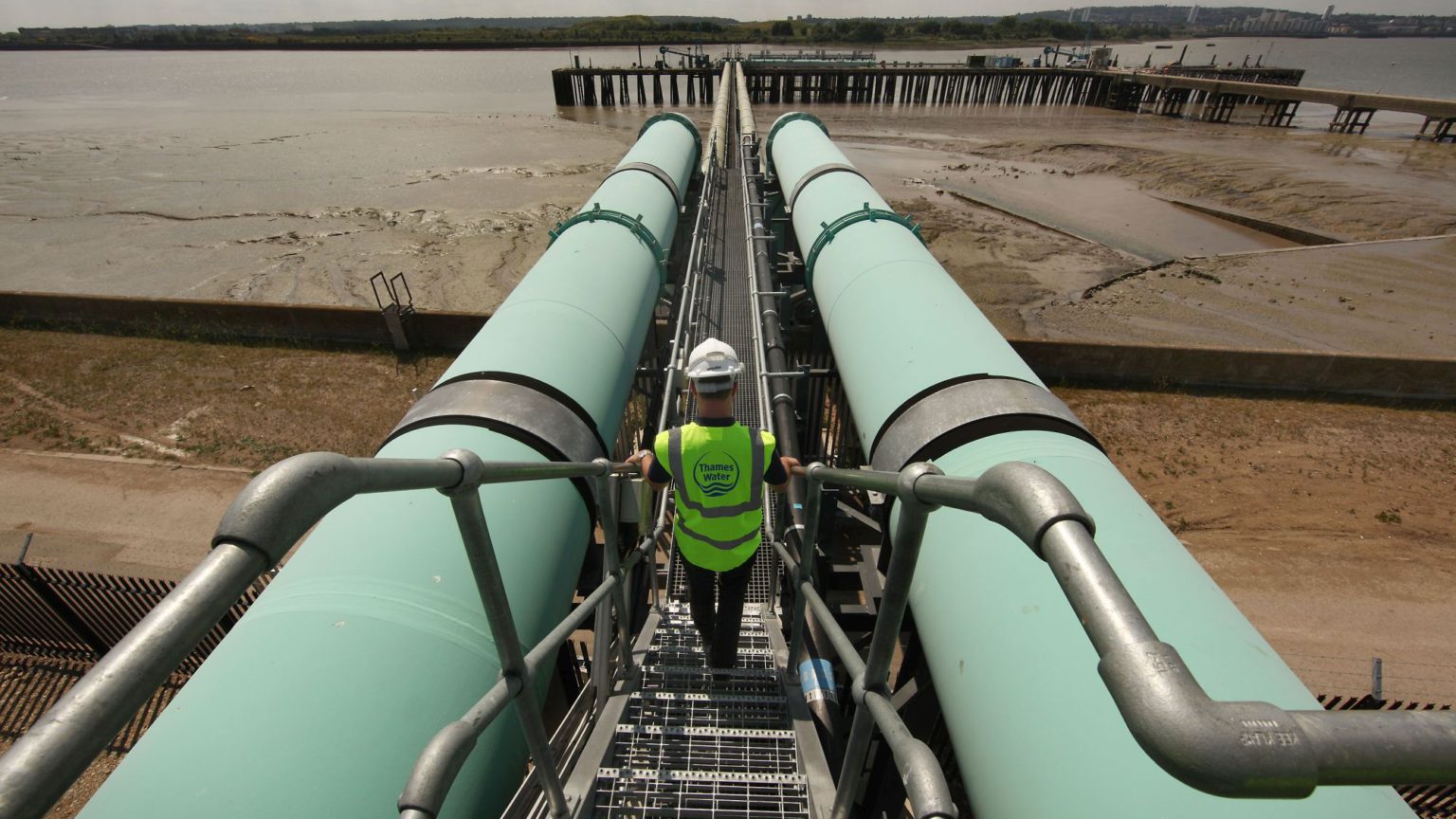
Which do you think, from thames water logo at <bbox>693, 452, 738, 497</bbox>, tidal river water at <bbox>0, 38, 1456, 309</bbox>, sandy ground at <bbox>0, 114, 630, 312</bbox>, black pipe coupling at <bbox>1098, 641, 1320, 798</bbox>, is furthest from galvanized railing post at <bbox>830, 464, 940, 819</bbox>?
tidal river water at <bbox>0, 38, 1456, 309</bbox>

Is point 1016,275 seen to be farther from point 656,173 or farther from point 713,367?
point 713,367

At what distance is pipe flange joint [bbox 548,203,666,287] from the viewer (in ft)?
21.1

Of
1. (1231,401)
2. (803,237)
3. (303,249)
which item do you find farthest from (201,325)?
(1231,401)

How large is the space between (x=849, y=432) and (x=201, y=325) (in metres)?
13.3

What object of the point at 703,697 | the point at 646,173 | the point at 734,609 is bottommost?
the point at 703,697

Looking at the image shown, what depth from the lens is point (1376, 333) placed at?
567 inches

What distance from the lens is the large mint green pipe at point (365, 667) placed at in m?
1.99

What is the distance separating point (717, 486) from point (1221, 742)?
278 centimetres

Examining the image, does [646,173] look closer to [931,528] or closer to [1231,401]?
[931,528]

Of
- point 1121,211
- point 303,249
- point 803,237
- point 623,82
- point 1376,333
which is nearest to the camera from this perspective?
point 803,237

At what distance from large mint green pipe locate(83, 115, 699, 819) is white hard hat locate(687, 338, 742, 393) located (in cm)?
106

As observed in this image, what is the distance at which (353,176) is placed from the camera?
26609 millimetres

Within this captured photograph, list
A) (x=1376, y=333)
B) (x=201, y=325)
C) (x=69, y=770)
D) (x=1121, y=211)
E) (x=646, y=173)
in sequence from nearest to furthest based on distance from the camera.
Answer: (x=69, y=770)
(x=646, y=173)
(x=201, y=325)
(x=1376, y=333)
(x=1121, y=211)

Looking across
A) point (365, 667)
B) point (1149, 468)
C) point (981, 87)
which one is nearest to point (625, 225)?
point (365, 667)
